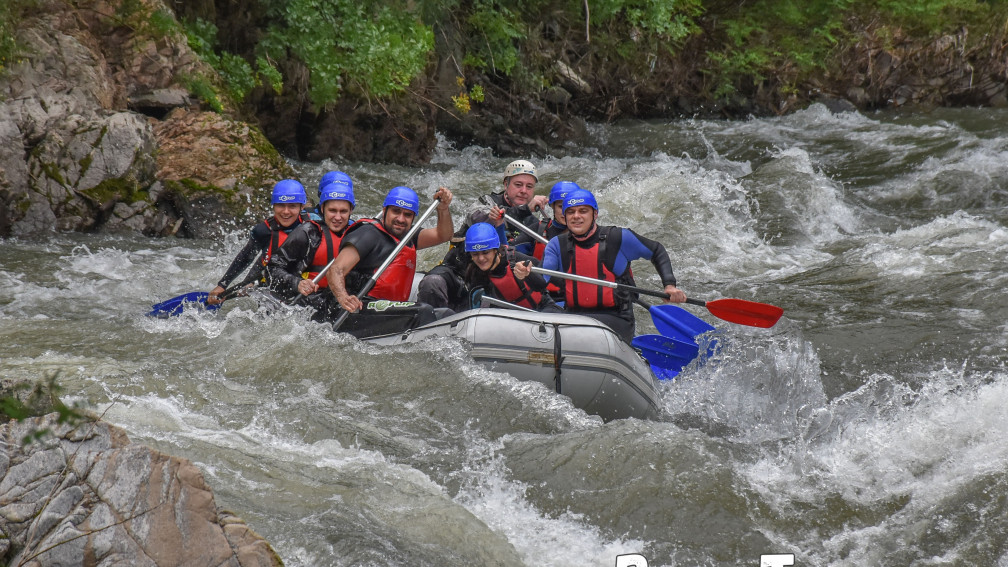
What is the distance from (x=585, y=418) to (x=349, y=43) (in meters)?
7.18

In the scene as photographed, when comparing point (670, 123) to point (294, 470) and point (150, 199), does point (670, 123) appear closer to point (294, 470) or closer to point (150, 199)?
point (150, 199)

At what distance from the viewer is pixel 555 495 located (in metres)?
3.89

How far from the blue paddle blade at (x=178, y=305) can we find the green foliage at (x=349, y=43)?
15.0 feet

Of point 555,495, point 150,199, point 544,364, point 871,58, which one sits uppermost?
point 871,58

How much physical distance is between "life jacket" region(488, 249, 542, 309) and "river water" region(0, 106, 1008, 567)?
1.11 meters

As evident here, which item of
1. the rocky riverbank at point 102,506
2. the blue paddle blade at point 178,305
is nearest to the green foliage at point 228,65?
the blue paddle blade at point 178,305

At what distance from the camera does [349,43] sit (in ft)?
34.4

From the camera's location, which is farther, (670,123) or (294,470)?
(670,123)

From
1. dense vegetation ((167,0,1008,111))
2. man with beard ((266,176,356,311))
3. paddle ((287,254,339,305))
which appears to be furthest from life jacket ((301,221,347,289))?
dense vegetation ((167,0,1008,111))

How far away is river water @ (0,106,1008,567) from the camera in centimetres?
351

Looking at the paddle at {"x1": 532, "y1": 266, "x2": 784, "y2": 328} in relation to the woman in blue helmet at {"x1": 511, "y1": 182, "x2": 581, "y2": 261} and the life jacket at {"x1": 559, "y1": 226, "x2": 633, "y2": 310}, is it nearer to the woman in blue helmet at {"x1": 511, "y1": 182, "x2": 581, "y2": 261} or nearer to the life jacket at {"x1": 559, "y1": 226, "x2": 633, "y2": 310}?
the life jacket at {"x1": 559, "y1": 226, "x2": 633, "y2": 310}

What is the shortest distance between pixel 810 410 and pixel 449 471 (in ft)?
8.54

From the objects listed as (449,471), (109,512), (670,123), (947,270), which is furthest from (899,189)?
(109,512)

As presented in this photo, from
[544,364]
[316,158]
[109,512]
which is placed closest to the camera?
[109,512]
